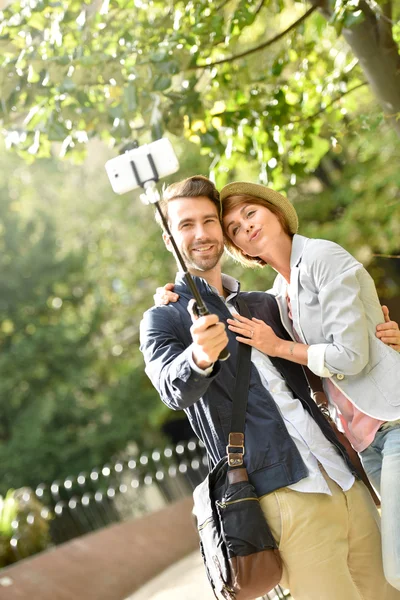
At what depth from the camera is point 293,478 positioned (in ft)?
10.9

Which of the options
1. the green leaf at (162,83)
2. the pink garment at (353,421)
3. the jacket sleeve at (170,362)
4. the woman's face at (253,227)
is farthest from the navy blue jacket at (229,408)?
the green leaf at (162,83)

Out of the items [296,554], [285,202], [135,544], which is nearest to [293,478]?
[296,554]

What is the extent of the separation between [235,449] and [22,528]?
24.1 ft

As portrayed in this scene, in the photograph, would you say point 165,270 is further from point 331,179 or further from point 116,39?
point 116,39

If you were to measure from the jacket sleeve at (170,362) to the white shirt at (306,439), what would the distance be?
0.40 meters

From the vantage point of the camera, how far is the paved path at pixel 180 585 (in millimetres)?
8020

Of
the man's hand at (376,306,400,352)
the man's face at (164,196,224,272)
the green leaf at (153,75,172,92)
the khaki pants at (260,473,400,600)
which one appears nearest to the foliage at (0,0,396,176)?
the green leaf at (153,75,172,92)

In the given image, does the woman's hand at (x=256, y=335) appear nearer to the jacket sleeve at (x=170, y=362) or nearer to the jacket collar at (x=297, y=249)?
the jacket sleeve at (x=170, y=362)

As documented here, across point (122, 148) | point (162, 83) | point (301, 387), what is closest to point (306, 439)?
point (301, 387)

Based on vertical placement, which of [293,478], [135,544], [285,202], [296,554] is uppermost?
[285,202]

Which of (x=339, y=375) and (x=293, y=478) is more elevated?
(x=339, y=375)

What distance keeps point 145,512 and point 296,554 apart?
8078 millimetres

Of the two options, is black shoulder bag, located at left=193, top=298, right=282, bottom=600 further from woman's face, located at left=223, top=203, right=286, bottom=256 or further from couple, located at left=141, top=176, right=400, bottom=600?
woman's face, located at left=223, top=203, right=286, bottom=256

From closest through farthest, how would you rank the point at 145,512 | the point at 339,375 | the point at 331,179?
the point at 339,375, the point at 145,512, the point at 331,179
